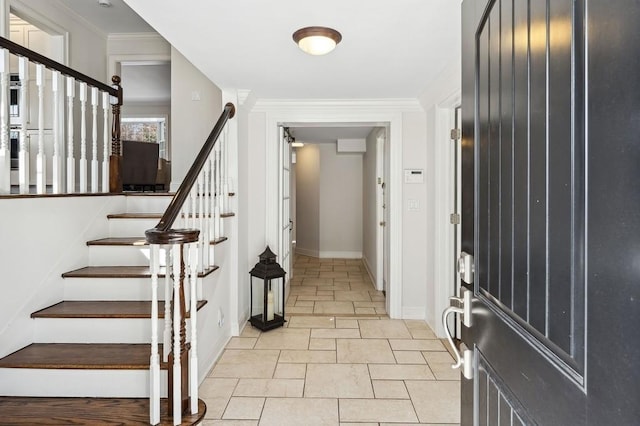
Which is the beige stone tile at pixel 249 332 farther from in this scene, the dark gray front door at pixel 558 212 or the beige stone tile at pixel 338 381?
the dark gray front door at pixel 558 212

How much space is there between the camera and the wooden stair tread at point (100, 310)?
2.11 m

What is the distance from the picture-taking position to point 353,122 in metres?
3.73

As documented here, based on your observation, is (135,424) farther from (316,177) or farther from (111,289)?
(316,177)

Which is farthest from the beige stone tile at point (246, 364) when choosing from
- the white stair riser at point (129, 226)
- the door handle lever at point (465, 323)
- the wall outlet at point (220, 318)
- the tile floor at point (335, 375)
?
the door handle lever at point (465, 323)

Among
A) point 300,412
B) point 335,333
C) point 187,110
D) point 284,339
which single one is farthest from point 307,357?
point 187,110

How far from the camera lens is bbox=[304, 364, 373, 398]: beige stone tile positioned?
2320mm

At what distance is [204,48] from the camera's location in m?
2.39

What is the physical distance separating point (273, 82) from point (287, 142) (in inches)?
48.9

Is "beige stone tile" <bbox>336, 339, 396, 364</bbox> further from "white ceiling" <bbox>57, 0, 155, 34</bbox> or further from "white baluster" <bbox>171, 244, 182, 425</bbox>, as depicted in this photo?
"white ceiling" <bbox>57, 0, 155, 34</bbox>

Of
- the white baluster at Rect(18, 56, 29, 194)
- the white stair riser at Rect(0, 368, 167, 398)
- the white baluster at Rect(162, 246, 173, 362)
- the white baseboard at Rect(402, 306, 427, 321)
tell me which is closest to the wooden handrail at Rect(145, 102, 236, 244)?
the white baluster at Rect(162, 246, 173, 362)

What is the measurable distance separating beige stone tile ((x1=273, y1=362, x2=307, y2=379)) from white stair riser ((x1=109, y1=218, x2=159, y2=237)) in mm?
1524

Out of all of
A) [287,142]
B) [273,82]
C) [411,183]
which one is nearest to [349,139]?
[287,142]

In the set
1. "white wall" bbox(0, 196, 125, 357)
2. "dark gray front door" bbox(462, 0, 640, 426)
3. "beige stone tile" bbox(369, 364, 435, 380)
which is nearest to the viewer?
"dark gray front door" bbox(462, 0, 640, 426)

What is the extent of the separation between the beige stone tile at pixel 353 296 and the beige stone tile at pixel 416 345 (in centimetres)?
125
